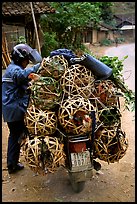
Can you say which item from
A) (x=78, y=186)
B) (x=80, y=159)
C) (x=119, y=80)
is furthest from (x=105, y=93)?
(x=78, y=186)

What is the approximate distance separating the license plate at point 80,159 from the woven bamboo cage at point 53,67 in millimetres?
894

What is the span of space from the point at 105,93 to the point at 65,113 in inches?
22.7

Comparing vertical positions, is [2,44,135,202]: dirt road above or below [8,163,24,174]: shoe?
below

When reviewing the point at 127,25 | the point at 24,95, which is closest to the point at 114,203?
the point at 24,95

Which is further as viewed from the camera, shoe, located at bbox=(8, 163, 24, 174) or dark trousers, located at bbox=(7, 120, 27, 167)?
shoe, located at bbox=(8, 163, 24, 174)

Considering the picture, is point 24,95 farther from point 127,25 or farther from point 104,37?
point 127,25

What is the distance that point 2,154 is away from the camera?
5277mm

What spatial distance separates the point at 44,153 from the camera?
3490mm

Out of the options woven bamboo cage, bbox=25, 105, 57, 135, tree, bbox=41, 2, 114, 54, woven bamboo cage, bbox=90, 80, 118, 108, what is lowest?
woven bamboo cage, bbox=25, 105, 57, 135

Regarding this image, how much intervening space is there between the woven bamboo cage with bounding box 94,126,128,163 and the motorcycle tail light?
17cm

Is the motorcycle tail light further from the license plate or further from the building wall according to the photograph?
the building wall

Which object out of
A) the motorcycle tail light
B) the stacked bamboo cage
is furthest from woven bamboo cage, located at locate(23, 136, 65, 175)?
the motorcycle tail light

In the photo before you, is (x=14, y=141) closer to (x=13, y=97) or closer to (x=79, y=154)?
(x=13, y=97)

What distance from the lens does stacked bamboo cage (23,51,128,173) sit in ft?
11.5
